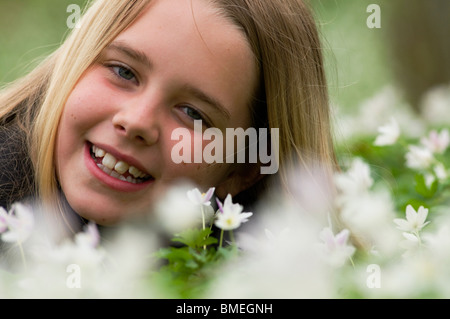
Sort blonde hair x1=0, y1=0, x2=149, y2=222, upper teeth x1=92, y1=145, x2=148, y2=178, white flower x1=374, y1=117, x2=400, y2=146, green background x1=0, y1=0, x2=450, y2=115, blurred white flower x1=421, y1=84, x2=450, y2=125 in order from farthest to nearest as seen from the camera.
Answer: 1. green background x1=0, y1=0, x2=450, y2=115
2. blurred white flower x1=421, y1=84, x2=450, y2=125
3. white flower x1=374, y1=117, x2=400, y2=146
4. blonde hair x1=0, y1=0, x2=149, y2=222
5. upper teeth x1=92, y1=145, x2=148, y2=178

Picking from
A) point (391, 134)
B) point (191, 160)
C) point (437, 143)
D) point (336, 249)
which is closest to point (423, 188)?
point (391, 134)

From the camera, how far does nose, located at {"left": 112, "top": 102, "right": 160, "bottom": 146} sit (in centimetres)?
170

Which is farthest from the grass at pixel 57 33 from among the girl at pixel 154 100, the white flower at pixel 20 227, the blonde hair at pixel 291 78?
the white flower at pixel 20 227

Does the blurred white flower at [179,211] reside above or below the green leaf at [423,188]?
below

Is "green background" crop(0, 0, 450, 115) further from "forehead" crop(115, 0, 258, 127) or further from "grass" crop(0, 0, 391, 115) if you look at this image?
"forehead" crop(115, 0, 258, 127)

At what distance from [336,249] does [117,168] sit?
76 cm

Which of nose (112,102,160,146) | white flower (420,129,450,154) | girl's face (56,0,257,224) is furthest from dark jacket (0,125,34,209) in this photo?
white flower (420,129,450,154)

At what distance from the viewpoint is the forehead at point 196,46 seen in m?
1.76

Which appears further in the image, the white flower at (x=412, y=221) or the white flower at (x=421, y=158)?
the white flower at (x=421, y=158)

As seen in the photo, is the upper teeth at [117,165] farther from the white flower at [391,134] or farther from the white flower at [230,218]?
the white flower at [391,134]

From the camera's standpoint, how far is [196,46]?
70.3 inches

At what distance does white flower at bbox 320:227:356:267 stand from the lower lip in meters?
0.70

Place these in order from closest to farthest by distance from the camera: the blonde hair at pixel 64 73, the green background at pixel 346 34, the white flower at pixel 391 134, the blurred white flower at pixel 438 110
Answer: the blonde hair at pixel 64 73 < the white flower at pixel 391 134 < the blurred white flower at pixel 438 110 < the green background at pixel 346 34

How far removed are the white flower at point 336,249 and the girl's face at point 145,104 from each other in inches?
25.0
